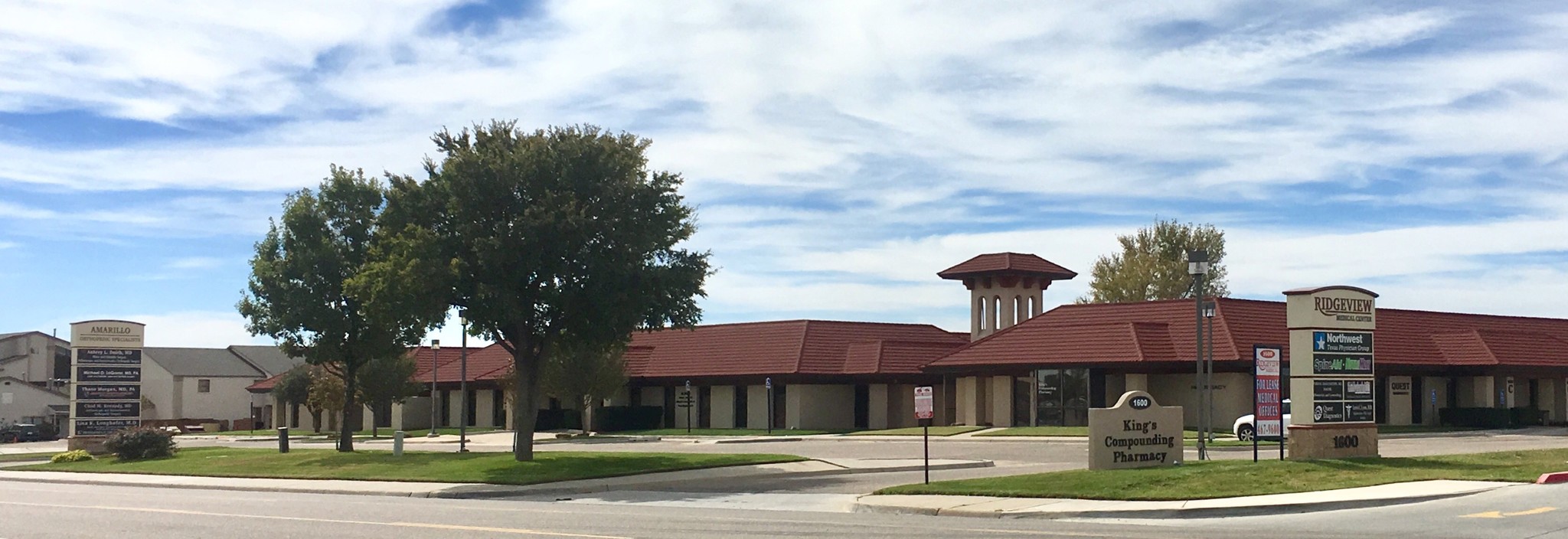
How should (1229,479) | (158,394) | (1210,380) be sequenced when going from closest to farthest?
(1229,479)
(1210,380)
(158,394)

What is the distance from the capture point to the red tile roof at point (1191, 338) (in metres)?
53.1

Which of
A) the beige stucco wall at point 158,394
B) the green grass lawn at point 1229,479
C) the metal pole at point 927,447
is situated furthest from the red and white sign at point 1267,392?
the beige stucco wall at point 158,394

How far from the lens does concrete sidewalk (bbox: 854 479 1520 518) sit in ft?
64.4

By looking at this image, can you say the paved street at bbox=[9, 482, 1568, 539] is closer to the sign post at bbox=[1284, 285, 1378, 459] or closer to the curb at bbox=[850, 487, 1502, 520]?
the curb at bbox=[850, 487, 1502, 520]

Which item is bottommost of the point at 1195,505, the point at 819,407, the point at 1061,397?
the point at 819,407

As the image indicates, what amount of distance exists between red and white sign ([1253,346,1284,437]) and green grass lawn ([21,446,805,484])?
11.2 m

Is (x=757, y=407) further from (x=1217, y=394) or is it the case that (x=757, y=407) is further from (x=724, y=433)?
(x=1217, y=394)

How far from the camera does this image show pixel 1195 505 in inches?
784

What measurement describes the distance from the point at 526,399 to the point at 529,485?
5.58 m

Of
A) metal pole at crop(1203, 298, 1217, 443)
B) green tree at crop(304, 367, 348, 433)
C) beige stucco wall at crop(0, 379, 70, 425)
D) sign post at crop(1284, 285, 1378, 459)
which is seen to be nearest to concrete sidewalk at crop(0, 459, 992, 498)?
sign post at crop(1284, 285, 1378, 459)

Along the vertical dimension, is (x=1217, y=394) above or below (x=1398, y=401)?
above

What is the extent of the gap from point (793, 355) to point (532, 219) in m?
32.9

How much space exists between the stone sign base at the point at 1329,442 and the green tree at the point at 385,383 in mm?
47612

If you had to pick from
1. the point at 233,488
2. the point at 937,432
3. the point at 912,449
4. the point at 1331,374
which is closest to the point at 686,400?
the point at 937,432
